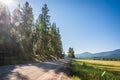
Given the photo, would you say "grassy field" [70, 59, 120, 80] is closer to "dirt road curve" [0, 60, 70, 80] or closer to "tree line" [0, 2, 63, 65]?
"dirt road curve" [0, 60, 70, 80]

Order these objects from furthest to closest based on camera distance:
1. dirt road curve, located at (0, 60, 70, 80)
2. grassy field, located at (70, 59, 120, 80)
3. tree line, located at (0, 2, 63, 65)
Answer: tree line, located at (0, 2, 63, 65), grassy field, located at (70, 59, 120, 80), dirt road curve, located at (0, 60, 70, 80)

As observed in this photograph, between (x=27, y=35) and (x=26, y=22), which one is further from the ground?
(x=26, y=22)

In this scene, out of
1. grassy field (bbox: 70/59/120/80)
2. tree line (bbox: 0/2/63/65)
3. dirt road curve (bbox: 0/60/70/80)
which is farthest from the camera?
tree line (bbox: 0/2/63/65)

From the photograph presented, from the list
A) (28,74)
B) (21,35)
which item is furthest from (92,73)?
(21,35)

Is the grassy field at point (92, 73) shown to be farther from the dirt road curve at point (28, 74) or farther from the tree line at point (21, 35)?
the tree line at point (21, 35)

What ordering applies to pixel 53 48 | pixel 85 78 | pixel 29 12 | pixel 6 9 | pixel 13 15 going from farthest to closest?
pixel 53 48, pixel 29 12, pixel 13 15, pixel 6 9, pixel 85 78

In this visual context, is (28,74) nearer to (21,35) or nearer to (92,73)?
(92,73)

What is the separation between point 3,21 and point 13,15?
13320mm

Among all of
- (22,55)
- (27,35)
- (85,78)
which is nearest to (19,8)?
(27,35)

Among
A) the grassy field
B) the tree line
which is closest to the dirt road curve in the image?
the grassy field

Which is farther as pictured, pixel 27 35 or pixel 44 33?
pixel 44 33

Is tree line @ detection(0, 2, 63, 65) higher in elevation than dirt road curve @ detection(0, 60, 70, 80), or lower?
higher

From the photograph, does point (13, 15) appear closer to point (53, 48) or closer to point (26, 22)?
point (26, 22)

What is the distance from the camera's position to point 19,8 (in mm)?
58594
